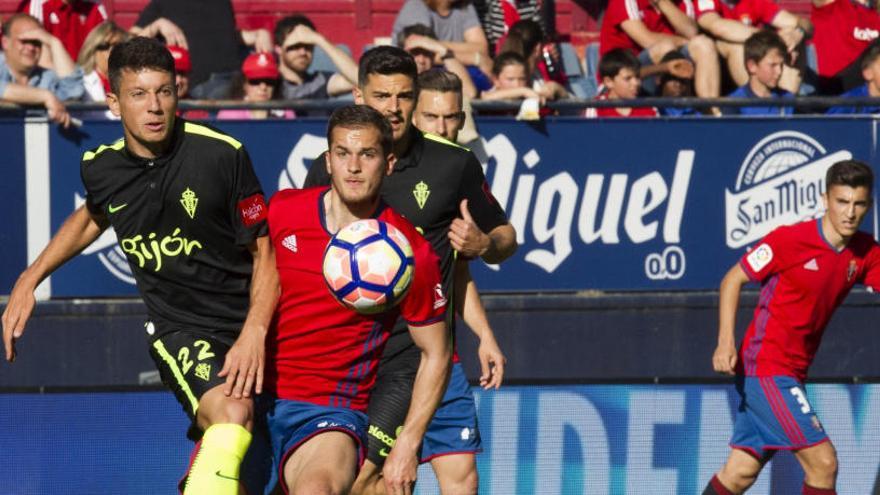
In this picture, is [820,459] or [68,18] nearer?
[820,459]

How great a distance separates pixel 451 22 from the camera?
434 inches

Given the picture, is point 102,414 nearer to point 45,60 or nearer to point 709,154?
point 45,60

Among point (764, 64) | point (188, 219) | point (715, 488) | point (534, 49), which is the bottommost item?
point (715, 488)

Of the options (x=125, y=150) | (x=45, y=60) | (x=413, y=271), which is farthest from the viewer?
(x=45, y=60)

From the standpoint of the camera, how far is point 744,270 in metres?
7.92

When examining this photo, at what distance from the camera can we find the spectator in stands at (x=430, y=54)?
10016 millimetres

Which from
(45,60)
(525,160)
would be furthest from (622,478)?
(45,60)

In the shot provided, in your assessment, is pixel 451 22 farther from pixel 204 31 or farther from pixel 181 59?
pixel 181 59

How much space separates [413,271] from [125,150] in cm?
135

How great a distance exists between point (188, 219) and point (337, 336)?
2.52ft

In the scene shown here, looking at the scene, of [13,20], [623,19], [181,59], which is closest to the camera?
[181,59]

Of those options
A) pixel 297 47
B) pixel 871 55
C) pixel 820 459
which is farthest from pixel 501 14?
pixel 820 459

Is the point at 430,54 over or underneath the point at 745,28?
underneath

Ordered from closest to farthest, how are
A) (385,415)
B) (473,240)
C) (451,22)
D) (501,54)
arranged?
(473,240), (385,415), (501,54), (451,22)
